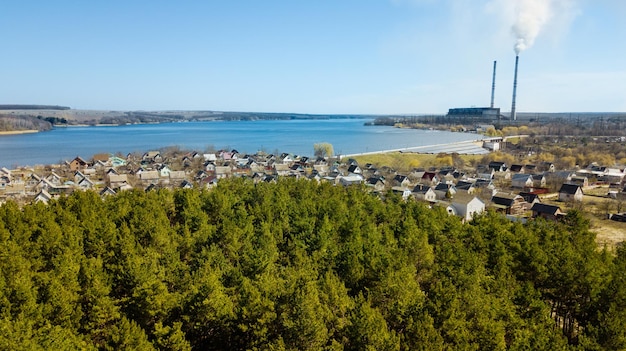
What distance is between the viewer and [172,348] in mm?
7699

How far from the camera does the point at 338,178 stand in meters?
35.5

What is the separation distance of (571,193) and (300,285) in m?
27.5

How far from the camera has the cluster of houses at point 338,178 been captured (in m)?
27.1

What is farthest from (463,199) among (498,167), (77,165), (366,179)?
(77,165)

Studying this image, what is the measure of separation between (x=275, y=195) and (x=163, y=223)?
652 cm

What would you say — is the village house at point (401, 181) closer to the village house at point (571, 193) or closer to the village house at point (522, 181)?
the village house at point (522, 181)

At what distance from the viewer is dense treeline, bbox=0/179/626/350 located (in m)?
7.64

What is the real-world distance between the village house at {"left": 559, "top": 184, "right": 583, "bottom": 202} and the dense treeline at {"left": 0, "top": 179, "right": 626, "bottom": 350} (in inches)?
623

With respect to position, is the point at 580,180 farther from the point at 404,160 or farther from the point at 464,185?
the point at 404,160

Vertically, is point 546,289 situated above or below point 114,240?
below

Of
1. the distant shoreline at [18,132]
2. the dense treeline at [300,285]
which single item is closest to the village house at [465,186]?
the dense treeline at [300,285]

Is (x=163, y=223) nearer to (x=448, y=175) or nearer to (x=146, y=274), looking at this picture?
(x=146, y=274)

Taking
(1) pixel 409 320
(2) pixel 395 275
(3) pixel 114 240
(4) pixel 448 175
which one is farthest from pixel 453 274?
(4) pixel 448 175

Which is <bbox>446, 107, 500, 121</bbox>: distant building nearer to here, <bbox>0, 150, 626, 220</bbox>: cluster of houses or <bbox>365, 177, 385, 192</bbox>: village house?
<bbox>0, 150, 626, 220</bbox>: cluster of houses
